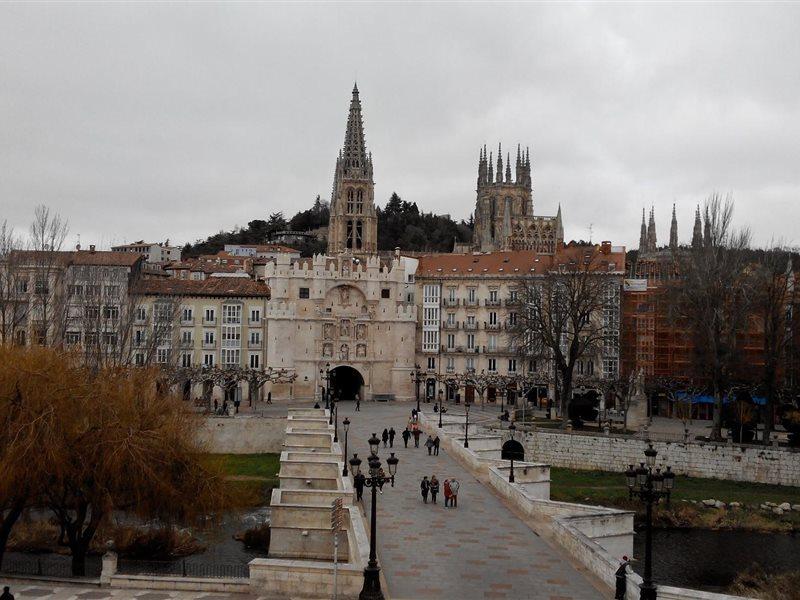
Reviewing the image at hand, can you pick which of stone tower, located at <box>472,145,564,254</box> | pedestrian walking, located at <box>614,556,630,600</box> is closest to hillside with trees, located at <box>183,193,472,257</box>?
stone tower, located at <box>472,145,564,254</box>

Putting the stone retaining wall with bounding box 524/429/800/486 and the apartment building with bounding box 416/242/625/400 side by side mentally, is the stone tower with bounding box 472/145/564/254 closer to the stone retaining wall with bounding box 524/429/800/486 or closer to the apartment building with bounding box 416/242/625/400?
the apartment building with bounding box 416/242/625/400

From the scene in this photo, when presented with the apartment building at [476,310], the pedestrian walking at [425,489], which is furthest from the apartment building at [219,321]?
the pedestrian walking at [425,489]

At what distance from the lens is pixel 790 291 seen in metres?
63.2

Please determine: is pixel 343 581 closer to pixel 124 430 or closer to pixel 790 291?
pixel 124 430

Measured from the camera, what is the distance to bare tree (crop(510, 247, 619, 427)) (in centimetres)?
5731

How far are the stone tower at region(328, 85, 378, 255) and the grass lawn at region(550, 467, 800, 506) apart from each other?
48987 mm

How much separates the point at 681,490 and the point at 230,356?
39.6 metres

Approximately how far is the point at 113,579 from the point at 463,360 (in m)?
51.6

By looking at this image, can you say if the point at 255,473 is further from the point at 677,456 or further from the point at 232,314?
the point at 232,314

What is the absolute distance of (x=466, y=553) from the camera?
25.4 metres

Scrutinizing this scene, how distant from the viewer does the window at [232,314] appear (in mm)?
72938

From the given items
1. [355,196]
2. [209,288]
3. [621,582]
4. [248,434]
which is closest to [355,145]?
[355,196]

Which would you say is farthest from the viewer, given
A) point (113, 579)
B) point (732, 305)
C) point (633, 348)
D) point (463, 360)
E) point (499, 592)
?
point (463, 360)

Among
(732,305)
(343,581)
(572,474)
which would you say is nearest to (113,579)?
(343,581)
